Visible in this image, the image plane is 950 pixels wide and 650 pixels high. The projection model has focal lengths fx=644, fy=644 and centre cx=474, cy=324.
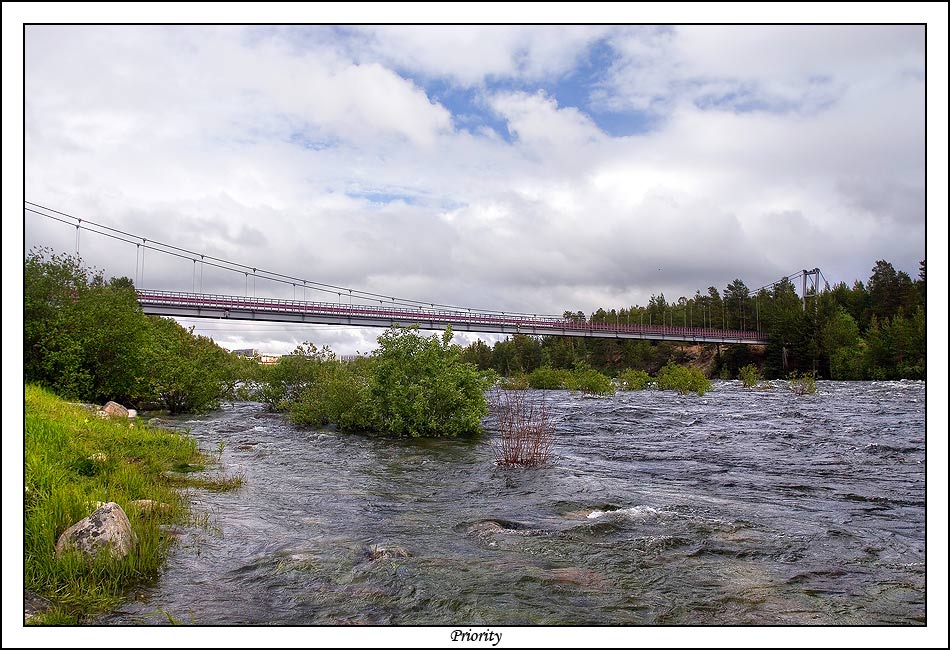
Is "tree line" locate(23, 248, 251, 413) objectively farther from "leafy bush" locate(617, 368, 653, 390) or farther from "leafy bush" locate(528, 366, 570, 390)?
"leafy bush" locate(528, 366, 570, 390)

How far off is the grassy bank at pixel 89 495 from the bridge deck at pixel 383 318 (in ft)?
141

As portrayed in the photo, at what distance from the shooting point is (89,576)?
6.02 meters

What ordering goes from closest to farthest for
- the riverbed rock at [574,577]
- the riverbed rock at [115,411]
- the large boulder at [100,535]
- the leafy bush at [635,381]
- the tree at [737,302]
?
the large boulder at [100,535] < the riverbed rock at [574,577] < the riverbed rock at [115,411] < the leafy bush at [635,381] < the tree at [737,302]

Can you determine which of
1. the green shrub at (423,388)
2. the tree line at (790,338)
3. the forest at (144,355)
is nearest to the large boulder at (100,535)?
the forest at (144,355)

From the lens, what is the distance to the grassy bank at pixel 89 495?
5.83 metres

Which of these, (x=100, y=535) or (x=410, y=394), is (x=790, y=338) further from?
(x=100, y=535)

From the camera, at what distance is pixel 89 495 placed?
26.3ft

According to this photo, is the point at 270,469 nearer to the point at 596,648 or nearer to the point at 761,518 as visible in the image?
the point at 761,518

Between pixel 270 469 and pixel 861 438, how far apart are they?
1741 cm

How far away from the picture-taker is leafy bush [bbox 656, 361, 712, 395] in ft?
162

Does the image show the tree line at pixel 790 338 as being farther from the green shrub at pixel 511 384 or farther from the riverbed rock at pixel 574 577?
the riverbed rock at pixel 574 577

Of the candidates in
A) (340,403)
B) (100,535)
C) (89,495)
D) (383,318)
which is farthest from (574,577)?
(383,318)

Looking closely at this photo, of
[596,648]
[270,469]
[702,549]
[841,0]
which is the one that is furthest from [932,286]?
[270,469]

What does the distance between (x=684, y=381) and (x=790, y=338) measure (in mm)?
56471
